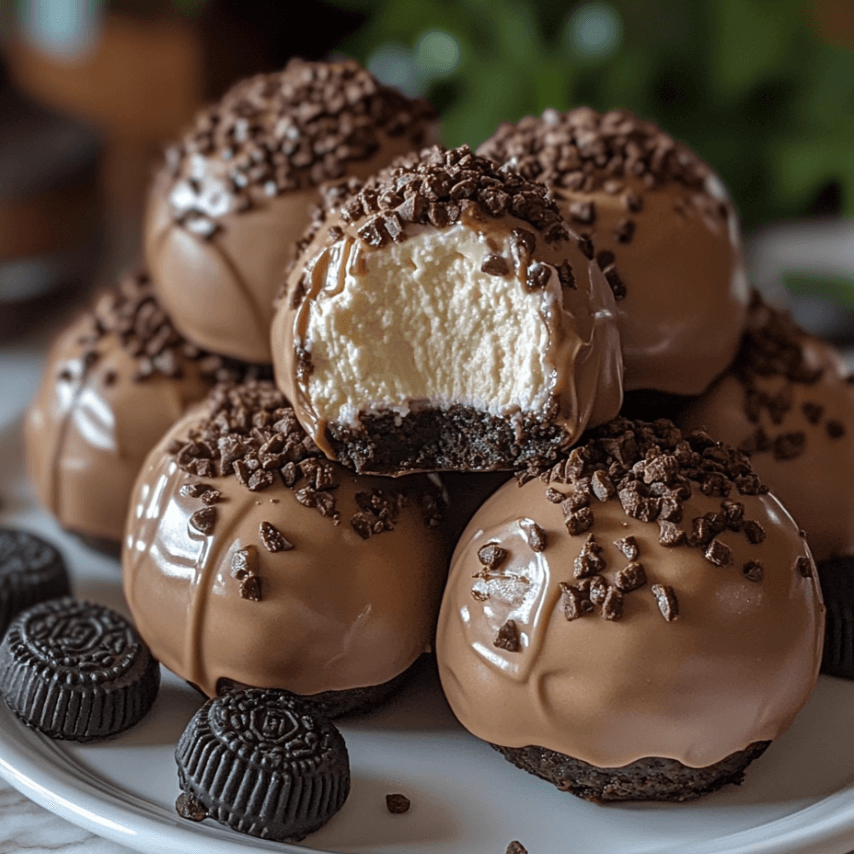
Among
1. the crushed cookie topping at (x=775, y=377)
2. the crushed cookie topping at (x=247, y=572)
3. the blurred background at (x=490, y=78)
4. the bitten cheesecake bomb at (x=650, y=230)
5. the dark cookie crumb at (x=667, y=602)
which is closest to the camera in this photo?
the dark cookie crumb at (x=667, y=602)

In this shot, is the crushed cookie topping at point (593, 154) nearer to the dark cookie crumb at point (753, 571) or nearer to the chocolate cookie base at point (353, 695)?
the dark cookie crumb at point (753, 571)

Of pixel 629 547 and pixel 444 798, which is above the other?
pixel 629 547

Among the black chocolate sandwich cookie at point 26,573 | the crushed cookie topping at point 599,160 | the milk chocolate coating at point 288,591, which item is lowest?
the black chocolate sandwich cookie at point 26,573

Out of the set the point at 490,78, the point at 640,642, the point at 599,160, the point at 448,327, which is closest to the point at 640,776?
the point at 640,642

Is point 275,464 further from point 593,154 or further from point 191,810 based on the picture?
point 593,154

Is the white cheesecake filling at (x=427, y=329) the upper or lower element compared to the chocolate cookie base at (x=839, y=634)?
upper

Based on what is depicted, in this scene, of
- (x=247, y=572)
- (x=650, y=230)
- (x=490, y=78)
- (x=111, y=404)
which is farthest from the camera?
(x=490, y=78)

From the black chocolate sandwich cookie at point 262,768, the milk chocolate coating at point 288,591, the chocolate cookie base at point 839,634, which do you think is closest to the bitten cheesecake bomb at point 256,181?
the milk chocolate coating at point 288,591

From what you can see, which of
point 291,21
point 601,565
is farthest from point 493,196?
point 291,21

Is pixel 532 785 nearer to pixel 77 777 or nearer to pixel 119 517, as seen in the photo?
pixel 77 777
